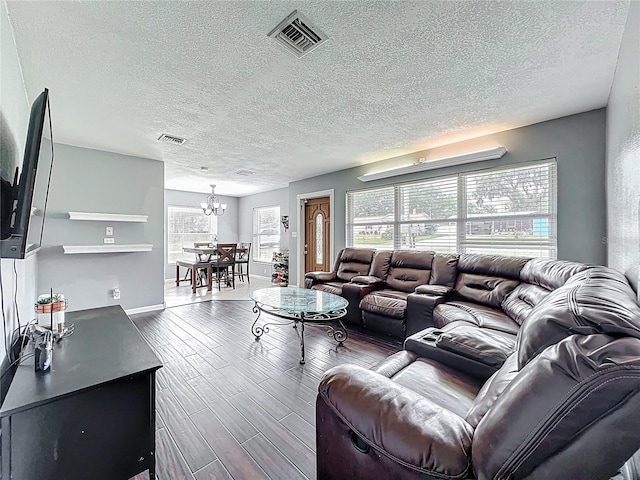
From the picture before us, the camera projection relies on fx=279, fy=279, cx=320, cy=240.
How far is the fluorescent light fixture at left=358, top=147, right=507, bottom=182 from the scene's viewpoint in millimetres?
3508

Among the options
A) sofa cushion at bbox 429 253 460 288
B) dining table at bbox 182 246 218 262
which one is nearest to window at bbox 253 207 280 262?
dining table at bbox 182 246 218 262

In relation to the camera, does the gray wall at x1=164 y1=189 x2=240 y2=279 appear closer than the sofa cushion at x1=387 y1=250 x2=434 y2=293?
No

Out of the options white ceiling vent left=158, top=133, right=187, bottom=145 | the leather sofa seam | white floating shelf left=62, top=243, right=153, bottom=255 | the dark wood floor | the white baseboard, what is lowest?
the dark wood floor

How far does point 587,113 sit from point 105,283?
656cm

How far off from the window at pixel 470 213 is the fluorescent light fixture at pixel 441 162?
21cm

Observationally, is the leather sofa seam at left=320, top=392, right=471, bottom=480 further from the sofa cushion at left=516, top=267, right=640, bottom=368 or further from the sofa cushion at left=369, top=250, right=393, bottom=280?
the sofa cushion at left=369, top=250, right=393, bottom=280

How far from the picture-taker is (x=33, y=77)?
225 centimetres

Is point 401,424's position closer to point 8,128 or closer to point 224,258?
point 8,128

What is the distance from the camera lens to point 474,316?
8.41 ft

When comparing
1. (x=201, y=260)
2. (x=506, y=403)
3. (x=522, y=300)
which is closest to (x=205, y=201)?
(x=201, y=260)

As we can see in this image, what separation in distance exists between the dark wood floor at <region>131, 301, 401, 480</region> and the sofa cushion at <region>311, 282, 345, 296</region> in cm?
58

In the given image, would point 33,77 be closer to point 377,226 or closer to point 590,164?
point 377,226

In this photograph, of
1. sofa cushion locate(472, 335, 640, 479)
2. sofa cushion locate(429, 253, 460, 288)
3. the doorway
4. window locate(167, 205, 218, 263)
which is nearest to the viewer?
sofa cushion locate(472, 335, 640, 479)

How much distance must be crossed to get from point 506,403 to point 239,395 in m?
1.99
